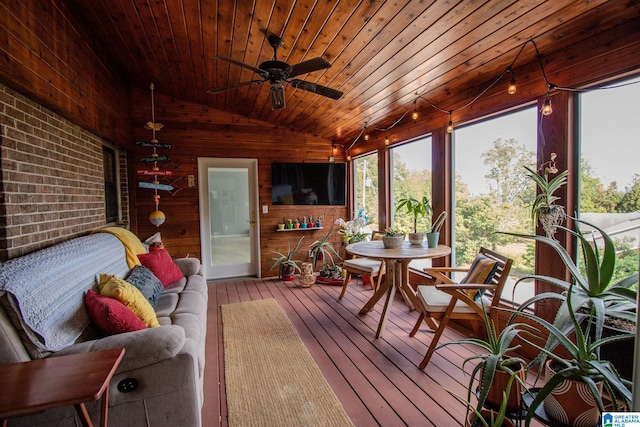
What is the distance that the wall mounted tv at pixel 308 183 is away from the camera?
16.7 ft

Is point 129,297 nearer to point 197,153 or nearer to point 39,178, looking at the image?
point 39,178

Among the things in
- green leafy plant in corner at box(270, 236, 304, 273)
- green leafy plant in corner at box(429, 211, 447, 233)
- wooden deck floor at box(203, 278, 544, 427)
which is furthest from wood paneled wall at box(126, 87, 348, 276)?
green leafy plant in corner at box(429, 211, 447, 233)

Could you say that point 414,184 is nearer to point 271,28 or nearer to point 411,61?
point 411,61

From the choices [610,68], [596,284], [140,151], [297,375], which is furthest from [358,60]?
[140,151]

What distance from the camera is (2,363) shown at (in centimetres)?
129

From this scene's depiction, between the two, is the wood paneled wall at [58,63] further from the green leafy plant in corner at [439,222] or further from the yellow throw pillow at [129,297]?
the green leafy plant in corner at [439,222]

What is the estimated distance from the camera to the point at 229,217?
5051 millimetres

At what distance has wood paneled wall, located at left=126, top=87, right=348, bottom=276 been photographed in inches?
177

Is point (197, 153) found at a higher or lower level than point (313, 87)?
lower

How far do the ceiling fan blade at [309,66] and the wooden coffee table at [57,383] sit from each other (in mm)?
1904

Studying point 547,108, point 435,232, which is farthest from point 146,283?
point 547,108

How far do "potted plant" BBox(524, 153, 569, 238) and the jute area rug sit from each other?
1893mm

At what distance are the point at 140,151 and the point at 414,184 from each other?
3828mm

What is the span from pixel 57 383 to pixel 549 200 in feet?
9.49
